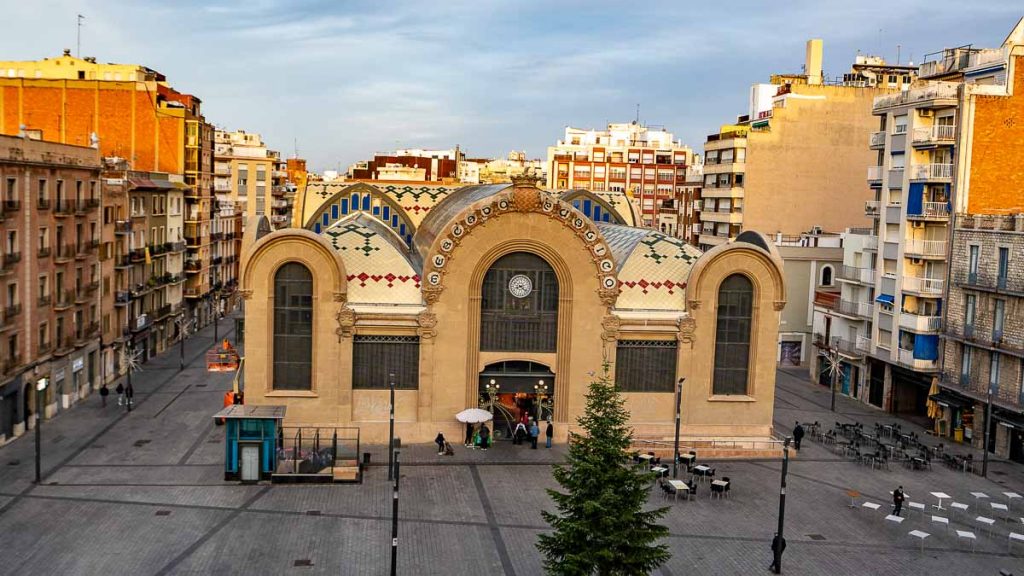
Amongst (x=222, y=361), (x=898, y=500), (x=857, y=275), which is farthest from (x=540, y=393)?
(x=857, y=275)

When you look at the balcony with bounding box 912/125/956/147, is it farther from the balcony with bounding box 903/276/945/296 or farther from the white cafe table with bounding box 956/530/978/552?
the white cafe table with bounding box 956/530/978/552

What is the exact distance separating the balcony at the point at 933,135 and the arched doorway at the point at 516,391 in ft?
78.2

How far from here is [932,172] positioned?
169ft

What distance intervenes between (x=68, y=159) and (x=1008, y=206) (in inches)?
1905

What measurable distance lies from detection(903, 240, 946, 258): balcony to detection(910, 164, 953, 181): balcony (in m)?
3.37

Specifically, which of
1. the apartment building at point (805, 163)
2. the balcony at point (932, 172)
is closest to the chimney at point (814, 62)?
the apartment building at point (805, 163)

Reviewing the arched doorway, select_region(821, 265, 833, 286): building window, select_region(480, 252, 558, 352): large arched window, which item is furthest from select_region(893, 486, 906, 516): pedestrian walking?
select_region(821, 265, 833, 286): building window

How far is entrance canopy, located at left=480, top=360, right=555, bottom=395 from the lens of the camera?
46531mm

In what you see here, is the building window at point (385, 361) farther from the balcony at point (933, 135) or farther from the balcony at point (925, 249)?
the balcony at point (933, 135)

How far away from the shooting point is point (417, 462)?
41969 millimetres

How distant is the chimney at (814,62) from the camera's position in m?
84.7

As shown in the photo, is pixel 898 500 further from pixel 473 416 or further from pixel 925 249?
pixel 925 249

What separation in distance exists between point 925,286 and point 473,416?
25.6 metres

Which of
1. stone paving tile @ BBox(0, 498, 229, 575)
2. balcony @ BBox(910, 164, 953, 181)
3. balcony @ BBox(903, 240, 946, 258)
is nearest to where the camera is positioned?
stone paving tile @ BBox(0, 498, 229, 575)
